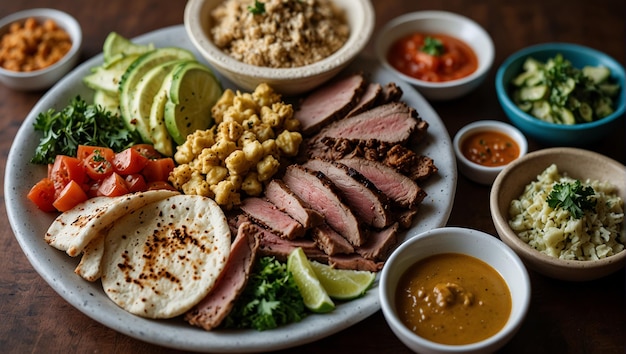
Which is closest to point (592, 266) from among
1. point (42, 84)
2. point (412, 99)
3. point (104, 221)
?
point (412, 99)

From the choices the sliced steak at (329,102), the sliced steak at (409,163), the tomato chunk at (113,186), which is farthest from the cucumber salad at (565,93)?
the tomato chunk at (113,186)

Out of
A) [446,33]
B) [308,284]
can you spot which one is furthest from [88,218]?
[446,33]

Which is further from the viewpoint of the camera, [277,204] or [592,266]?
[277,204]

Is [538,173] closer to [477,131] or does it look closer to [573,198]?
[573,198]

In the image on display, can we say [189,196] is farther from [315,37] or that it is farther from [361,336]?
[315,37]

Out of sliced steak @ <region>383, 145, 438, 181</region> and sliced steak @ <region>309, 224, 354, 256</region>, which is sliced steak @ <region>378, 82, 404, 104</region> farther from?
sliced steak @ <region>309, 224, 354, 256</region>
